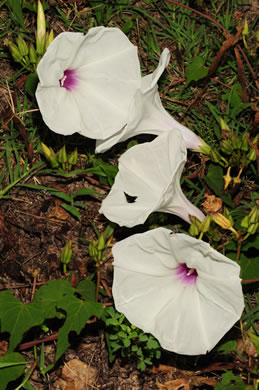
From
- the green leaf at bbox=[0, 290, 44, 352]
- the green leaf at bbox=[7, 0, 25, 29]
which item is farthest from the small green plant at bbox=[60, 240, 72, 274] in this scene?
the green leaf at bbox=[7, 0, 25, 29]

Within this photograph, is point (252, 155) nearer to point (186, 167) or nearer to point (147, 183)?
point (186, 167)

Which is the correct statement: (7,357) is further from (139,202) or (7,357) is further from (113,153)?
(113,153)

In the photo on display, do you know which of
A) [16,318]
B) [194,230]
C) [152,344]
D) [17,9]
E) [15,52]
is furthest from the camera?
[17,9]

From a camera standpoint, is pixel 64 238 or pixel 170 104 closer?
pixel 64 238

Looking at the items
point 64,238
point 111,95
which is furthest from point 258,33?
point 64,238

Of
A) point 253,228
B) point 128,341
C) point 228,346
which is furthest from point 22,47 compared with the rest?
point 228,346

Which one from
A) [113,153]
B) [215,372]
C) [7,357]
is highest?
[113,153]
